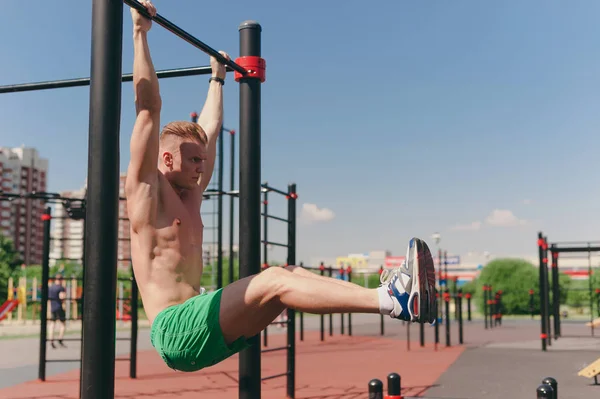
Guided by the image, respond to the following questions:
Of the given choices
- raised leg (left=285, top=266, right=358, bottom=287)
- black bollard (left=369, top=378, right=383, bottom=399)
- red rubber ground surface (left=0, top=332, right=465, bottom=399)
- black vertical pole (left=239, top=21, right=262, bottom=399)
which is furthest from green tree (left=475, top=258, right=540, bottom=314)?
raised leg (left=285, top=266, right=358, bottom=287)

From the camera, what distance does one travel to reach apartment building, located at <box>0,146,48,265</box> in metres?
92.6

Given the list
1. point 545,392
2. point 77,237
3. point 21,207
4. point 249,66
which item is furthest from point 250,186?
point 77,237

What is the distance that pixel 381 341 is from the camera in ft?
50.4

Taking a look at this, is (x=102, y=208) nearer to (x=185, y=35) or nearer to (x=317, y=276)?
(x=317, y=276)

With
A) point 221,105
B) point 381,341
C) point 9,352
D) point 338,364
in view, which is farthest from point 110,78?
point 381,341

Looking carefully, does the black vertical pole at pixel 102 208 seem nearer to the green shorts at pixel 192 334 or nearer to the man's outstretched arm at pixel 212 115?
the green shorts at pixel 192 334

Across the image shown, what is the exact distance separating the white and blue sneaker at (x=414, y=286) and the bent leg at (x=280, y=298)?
0.27 ft

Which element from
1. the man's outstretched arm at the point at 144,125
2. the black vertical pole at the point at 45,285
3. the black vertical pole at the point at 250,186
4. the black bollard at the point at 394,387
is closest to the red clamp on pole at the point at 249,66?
the black vertical pole at the point at 250,186

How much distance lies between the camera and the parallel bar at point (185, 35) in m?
3.01

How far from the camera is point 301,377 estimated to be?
884cm

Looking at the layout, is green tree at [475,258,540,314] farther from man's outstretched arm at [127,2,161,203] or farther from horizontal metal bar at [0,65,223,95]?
man's outstretched arm at [127,2,161,203]

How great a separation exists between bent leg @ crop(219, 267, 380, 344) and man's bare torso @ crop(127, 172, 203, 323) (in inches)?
15.2

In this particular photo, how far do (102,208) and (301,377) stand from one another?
6.85m

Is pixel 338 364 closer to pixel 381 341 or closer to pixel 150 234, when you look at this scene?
pixel 381 341
